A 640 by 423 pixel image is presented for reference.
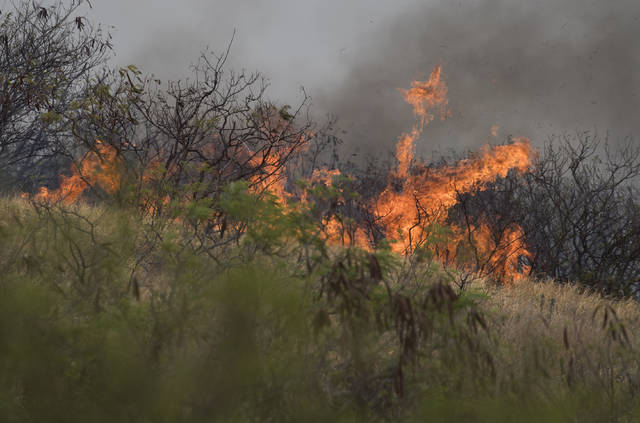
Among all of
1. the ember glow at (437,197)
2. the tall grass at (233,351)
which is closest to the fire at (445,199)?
the ember glow at (437,197)

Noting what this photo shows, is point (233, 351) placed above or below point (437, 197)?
below

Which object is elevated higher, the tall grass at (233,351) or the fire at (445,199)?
the fire at (445,199)

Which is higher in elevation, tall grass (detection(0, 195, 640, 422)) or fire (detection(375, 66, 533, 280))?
fire (detection(375, 66, 533, 280))

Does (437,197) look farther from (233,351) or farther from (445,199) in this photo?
(233,351)

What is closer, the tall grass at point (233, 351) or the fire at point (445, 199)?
the tall grass at point (233, 351)

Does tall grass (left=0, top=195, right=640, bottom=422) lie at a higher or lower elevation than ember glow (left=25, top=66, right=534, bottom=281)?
lower

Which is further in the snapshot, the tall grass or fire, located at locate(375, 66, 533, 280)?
fire, located at locate(375, 66, 533, 280)

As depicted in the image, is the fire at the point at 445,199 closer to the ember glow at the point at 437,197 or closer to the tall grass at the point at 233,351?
the ember glow at the point at 437,197

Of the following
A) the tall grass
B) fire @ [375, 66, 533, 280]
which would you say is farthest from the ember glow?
the tall grass

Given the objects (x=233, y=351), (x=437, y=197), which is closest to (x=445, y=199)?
(x=437, y=197)

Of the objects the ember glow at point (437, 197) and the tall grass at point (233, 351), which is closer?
the tall grass at point (233, 351)

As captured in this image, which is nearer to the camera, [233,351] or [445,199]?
[233,351]

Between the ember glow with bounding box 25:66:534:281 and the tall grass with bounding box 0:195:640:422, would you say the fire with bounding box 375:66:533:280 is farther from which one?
the tall grass with bounding box 0:195:640:422

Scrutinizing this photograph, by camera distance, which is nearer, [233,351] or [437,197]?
[233,351]
